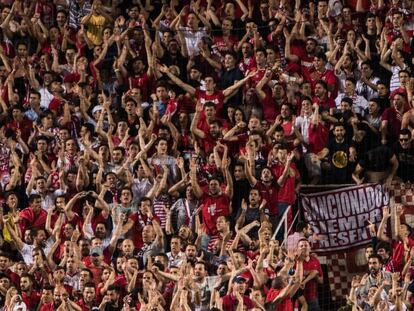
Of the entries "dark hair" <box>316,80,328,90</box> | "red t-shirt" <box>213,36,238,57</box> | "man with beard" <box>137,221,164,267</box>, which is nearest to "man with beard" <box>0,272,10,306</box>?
"man with beard" <box>137,221,164,267</box>

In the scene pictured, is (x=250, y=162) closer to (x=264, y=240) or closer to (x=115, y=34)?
(x=264, y=240)

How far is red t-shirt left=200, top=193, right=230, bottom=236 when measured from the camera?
27719 mm

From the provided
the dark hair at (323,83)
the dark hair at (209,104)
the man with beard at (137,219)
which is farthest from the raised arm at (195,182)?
the dark hair at (323,83)

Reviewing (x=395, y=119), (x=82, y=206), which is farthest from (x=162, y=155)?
(x=395, y=119)

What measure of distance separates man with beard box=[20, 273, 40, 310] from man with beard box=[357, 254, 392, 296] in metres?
4.40

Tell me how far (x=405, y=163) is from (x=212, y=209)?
276 centimetres

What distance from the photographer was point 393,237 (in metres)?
26.5

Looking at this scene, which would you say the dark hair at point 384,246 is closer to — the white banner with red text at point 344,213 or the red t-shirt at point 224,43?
the white banner with red text at point 344,213

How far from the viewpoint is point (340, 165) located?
2788 centimetres

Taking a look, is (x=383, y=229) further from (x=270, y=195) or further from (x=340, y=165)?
(x=270, y=195)

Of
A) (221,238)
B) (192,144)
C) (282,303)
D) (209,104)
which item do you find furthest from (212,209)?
(282,303)

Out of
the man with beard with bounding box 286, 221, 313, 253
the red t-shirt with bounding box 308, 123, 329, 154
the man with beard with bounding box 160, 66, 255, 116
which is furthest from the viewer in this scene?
the man with beard with bounding box 160, 66, 255, 116

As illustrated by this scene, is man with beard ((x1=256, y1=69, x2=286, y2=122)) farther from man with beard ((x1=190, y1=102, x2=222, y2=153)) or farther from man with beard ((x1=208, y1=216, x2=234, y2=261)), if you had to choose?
man with beard ((x1=208, y1=216, x2=234, y2=261))

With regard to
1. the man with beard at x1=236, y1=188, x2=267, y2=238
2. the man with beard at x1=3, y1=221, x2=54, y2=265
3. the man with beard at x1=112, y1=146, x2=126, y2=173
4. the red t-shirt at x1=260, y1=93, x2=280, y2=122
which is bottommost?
→ the man with beard at x1=3, y1=221, x2=54, y2=265
